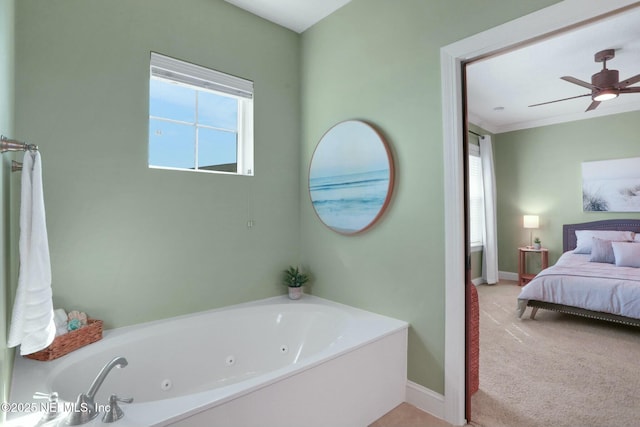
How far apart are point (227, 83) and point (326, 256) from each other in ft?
4.97

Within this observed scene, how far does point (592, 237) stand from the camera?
4.49 m

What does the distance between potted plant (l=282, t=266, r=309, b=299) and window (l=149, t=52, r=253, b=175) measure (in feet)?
2.91

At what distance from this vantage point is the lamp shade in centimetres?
520

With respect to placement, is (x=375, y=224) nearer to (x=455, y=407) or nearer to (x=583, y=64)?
(x=455, y=407)

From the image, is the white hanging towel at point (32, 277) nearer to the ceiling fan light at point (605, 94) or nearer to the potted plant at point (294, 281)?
the potted plant at point (294, 281)

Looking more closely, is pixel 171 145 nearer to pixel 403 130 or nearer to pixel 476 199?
pixel 403 130

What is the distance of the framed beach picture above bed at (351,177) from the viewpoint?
226cm

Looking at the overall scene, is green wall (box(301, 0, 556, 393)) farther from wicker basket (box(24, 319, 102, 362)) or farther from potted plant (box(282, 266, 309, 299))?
wicker basket (box(24, 319, 102, 362))

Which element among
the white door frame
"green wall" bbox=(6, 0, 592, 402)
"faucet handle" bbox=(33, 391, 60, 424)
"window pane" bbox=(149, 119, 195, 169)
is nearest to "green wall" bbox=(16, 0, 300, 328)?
"green wall" bbox=(6, 0, 592, 402)

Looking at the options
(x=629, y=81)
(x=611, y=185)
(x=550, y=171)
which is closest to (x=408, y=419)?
(x=629, y=81)

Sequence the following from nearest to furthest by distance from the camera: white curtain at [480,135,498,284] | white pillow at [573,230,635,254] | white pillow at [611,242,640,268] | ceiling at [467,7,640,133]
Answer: ceiling at [467,7,640,133], white pillow at [611,242,640,268], white pillow at [573,230,635,254], white curtain at [480,135,498,284]

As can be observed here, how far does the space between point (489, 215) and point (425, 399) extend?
13.3 ft

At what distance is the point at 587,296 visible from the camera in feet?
10.8

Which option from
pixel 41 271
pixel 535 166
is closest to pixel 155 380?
pixel 41 271
